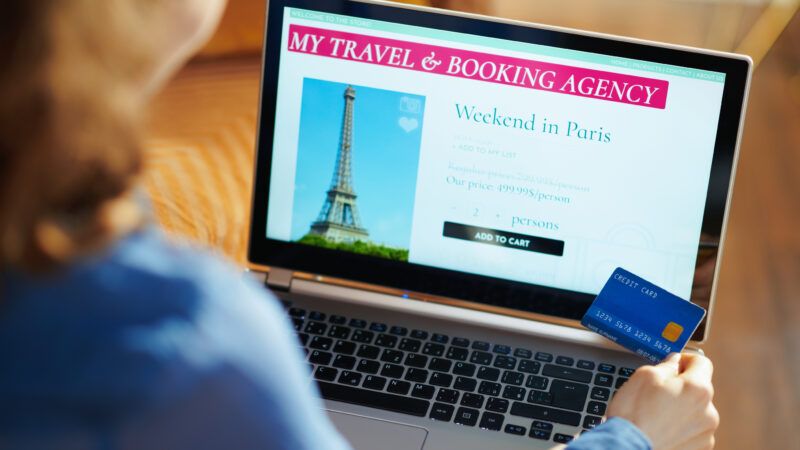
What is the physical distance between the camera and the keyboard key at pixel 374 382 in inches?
36.3

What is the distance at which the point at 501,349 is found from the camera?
98 cm

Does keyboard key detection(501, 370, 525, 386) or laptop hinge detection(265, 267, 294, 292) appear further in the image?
laptop hinge detection(265, 267, 294, 292)

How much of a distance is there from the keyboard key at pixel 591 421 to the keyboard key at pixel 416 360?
0.17 meters

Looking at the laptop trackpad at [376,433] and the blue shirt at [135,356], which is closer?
the blue shirt at [135,356]

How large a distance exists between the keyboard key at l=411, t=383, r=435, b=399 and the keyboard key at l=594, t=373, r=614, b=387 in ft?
0.57

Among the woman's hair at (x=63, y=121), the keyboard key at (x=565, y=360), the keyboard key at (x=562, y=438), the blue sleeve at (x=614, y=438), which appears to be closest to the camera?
the woman's hair at (x=63, y=121)

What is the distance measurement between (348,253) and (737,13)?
276cm

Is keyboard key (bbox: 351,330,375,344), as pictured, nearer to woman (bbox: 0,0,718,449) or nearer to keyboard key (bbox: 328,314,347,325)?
keyboard key (bbox: 328,314,347,325)

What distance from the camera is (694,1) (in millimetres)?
3486

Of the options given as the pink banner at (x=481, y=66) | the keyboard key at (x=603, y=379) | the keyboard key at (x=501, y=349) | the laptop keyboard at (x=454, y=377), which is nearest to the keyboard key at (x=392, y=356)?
the laptop keyboard at (x=454, y=377)

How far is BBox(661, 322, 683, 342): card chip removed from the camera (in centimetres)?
88

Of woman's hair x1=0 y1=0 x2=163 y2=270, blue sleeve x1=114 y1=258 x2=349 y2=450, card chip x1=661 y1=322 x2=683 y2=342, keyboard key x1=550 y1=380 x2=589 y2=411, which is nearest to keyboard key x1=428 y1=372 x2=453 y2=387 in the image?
keyboard key x1=550 y1=380 x2=589 y2=411

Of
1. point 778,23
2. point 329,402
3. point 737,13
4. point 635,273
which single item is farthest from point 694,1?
point 329,402

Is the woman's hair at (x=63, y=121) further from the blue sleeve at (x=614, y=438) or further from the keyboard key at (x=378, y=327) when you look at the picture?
the keyboard key at (x=378, y=327)
